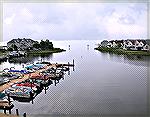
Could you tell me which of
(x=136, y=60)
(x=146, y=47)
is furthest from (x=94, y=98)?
(x=146, y=47)

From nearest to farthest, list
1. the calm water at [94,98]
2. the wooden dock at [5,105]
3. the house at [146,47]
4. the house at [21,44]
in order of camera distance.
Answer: the wooden dock at [5,105], the calm water at [94,98], the house at [146,47], the house at [21,44]

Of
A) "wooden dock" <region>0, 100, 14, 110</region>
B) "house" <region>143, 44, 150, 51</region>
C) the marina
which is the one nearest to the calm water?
the marina

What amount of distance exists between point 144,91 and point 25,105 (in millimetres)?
11873

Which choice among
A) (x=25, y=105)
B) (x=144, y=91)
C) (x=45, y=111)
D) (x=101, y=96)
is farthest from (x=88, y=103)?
(x=144, y=91)

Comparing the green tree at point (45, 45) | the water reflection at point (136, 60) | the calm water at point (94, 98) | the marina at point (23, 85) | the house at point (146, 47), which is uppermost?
the green tree at point (45, 45)

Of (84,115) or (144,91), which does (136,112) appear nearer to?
(84,115)

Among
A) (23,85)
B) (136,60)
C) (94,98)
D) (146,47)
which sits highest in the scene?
(146,47)

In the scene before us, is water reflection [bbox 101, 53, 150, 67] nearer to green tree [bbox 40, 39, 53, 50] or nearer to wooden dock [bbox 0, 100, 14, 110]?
green tree [bbox 40, 39, 53, 50]

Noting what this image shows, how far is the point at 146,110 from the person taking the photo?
19.3 metres

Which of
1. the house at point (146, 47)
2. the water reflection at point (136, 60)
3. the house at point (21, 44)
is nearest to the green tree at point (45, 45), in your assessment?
the house at point (21, 44)

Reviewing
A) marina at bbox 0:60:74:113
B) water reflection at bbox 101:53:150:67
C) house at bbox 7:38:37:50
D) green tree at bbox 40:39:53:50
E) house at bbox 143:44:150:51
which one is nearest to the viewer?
marina at bbox 0:60:74:113

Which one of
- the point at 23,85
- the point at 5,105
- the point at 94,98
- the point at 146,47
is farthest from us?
the point at 146,47

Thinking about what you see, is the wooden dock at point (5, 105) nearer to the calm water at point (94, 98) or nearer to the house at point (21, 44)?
the calm water at point (94, 98)

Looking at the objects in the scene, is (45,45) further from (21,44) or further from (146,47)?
(146,47)
